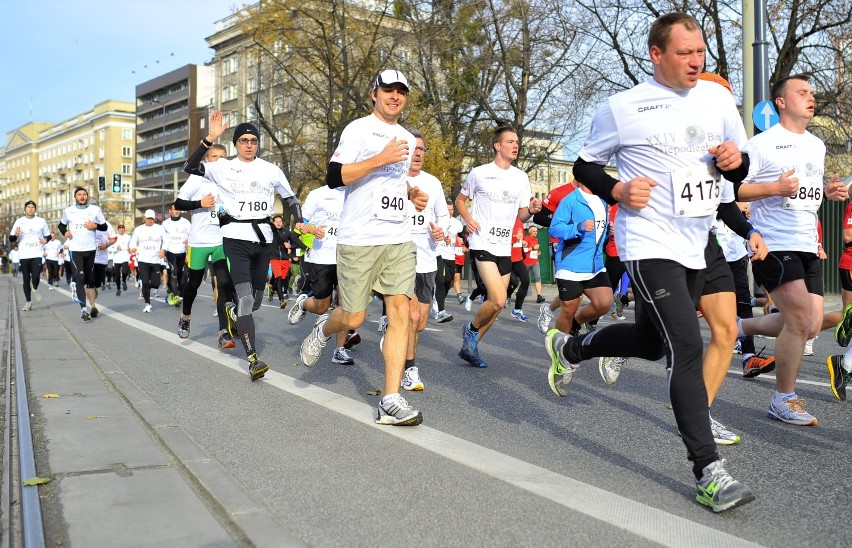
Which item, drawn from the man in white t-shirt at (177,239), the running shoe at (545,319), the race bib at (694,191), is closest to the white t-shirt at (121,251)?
the man in white t-shirt at (177,239)

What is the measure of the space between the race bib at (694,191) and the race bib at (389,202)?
2129 millimetres

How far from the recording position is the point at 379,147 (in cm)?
566

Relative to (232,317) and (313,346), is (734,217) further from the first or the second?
(232,317)

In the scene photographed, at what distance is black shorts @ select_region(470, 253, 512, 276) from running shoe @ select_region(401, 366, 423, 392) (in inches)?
59.7

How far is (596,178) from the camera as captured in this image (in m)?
4.22

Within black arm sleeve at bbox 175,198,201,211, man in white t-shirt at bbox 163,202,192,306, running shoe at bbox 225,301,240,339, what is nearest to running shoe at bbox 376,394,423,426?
running shoe at bbox 225,301,240,339

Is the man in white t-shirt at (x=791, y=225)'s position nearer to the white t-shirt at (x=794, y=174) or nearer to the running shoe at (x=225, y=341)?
the white t-shirt at (x=794, y=174)

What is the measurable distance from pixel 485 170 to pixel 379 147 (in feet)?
8.66

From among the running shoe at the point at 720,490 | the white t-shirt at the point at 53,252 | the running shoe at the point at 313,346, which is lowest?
the running shoe at the point at 720,490

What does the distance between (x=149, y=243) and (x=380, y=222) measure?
1451cm

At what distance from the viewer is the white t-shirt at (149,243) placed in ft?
61.2

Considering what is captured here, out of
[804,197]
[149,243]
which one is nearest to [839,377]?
[804,197]

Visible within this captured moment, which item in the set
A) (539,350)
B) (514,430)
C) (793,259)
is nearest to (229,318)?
(539,350)

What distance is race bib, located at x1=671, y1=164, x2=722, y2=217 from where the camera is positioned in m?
4.03
